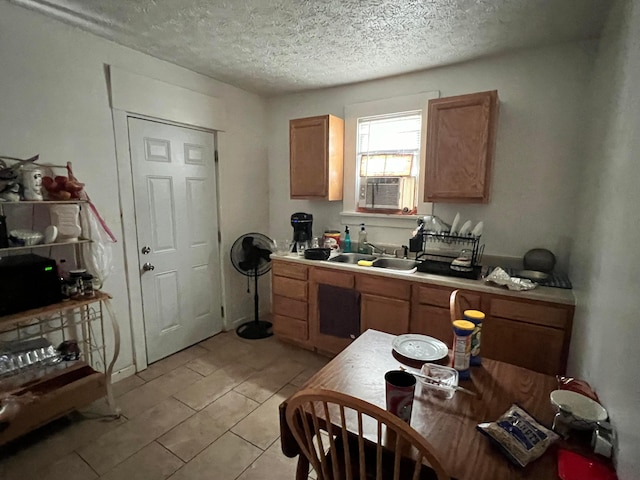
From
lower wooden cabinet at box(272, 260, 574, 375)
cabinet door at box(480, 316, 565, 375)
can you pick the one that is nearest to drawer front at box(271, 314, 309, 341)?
lower wooden cabinet at box(272, 260, 574, 375)

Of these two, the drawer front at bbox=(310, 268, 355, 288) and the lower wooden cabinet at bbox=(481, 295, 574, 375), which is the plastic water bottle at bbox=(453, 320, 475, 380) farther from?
the drawer front at bbox=(310, 268, 355, 288)

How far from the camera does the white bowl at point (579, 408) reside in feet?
3.19

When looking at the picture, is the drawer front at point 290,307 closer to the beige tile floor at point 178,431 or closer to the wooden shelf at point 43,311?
the beige tile floor at point 178,431

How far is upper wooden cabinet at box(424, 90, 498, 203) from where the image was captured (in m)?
2.28

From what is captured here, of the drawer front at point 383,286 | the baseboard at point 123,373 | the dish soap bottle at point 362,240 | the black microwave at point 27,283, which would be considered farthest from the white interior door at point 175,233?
the drawer front at point 383,286

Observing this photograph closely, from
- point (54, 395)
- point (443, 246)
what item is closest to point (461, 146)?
point (443, 246)

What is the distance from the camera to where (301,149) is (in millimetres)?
3123

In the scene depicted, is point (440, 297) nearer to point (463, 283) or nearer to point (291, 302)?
point (463, 283)

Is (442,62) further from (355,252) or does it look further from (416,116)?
(355,252)

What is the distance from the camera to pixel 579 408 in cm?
105

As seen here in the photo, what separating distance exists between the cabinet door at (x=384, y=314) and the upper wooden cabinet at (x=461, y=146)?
895 millimetres

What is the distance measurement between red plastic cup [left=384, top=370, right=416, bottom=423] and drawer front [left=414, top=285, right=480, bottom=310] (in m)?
1.39

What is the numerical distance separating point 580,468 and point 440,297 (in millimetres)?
1471

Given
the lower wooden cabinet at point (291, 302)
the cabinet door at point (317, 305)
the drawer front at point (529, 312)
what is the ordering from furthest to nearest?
the lower wooden cabinet at point (291, 302) < the cabinet door at point (317, 305) < the drawer front at point (529, 312)
